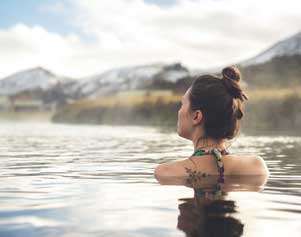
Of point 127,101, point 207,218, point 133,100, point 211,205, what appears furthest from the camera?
point 133,100

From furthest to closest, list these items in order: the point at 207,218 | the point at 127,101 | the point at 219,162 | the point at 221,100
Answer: the point at 127,101, the point at 219,162, the point at 221,100, the point at 207,218

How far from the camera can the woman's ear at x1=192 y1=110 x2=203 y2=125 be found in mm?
4980

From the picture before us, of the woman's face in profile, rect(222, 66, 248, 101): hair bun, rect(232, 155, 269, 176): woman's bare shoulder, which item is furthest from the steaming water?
rect(222, 66, 248, 101): hair bun

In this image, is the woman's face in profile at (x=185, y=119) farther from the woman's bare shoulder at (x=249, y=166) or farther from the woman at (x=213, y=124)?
the woman's bare shoulder at (x=249, y=166)

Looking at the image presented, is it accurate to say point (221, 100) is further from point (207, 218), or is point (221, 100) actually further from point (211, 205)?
point (207, 218)

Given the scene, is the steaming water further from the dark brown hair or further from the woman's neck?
the dark brown hair

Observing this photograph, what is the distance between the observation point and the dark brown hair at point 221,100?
4828 millimetres

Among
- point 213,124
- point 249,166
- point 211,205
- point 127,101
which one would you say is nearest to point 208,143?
point 213,124

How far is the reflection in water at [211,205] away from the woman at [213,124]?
94 mm

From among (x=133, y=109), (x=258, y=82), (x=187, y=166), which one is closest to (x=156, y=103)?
(x=133, y=109)

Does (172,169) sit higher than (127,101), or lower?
lower

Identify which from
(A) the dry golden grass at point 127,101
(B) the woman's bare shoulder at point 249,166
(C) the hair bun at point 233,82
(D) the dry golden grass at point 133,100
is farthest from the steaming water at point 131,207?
(A) the dry golden grass at point 127,101

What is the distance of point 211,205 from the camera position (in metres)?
3.91

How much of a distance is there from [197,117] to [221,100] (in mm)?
296
